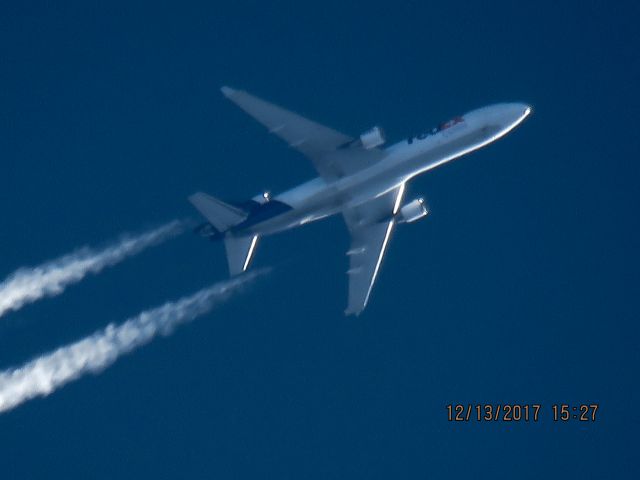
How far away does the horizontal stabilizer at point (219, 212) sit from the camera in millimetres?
86375

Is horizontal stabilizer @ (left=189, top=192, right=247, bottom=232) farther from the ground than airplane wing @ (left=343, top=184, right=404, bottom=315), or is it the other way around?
horizontal stabilizer @ (left=189, top=192, right=247, bottom=232)

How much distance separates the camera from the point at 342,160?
3428 inches

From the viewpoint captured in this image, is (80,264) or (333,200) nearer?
(333,200)

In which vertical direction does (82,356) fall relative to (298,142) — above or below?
below

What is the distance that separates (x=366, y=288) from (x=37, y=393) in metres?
20.3

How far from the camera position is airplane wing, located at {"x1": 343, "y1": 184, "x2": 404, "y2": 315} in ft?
299

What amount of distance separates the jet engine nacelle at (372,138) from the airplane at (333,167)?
22 millimetres

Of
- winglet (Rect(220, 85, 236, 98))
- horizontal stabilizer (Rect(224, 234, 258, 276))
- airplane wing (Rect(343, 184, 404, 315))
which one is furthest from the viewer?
airplane wing (Rect(343, 184, 404, 315))

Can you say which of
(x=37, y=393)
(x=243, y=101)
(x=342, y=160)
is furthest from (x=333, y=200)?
(x=37, y=393)

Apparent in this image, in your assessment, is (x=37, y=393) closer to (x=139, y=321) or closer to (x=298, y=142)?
(x=139, y=321)

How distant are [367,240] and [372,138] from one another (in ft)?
26.7

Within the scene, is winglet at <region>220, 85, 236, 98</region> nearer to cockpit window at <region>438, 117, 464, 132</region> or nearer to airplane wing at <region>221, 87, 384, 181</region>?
airplane wing at <region>221, 87, 384, 181</region>

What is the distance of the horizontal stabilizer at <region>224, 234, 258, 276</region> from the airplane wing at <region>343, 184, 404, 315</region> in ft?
20.6

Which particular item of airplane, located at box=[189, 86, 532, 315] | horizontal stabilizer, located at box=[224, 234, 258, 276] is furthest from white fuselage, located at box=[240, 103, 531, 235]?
horizontal stabilizer, located at box=[224, 234, 258, 276]
